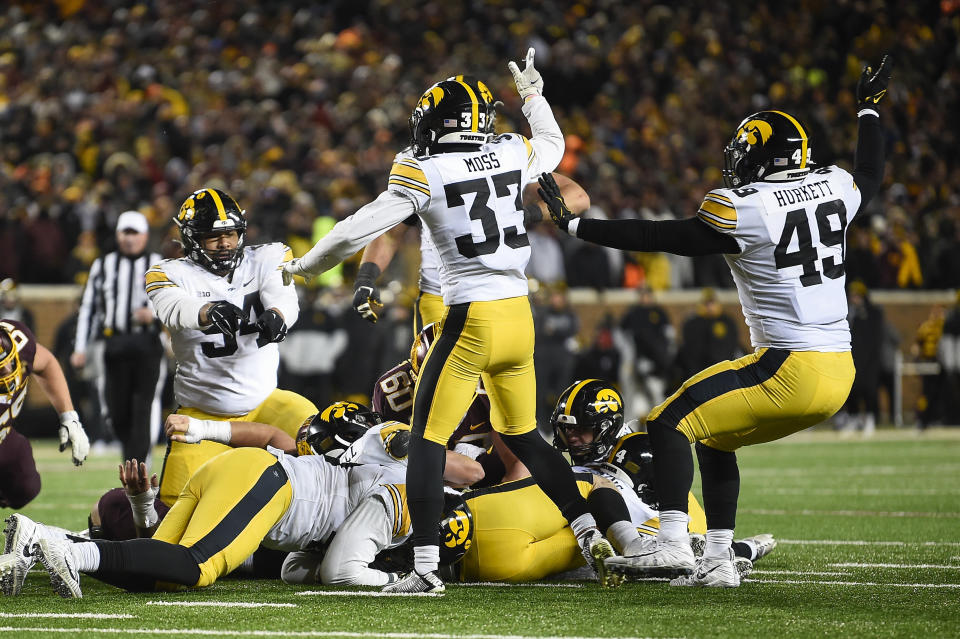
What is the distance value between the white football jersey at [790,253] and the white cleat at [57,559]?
2.50 metres

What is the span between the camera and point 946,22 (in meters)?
20.9

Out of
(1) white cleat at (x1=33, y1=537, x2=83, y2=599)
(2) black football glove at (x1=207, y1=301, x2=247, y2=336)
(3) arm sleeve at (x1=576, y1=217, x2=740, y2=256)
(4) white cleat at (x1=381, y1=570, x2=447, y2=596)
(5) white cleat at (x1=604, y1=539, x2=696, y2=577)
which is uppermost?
(3) arm sleeve at (x1=576, y1=217, x2=740, y2=256)

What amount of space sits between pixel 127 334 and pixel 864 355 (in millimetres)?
9935

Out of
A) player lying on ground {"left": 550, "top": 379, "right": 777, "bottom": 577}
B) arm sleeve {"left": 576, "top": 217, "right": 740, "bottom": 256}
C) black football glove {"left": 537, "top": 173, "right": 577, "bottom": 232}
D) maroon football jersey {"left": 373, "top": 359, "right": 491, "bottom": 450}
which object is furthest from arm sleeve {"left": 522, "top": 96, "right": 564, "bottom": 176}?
maroon football jersey {"left": 373, "top": 359, "right": 491, "bottom": 450}

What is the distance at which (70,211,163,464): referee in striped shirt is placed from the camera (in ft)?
27.8

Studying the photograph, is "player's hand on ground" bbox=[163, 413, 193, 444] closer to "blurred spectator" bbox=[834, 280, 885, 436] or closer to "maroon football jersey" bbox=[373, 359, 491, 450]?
"maroon football jersey" bbox=[373, 359, 491, 450]

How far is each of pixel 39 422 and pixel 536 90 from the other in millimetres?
10102

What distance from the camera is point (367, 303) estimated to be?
5422mm

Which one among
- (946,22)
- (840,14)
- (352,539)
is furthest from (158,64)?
(352,539)

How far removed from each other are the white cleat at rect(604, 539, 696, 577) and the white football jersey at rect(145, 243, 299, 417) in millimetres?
2033

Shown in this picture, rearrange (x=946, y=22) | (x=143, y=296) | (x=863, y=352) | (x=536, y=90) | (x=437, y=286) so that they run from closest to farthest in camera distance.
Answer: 1. (x=536, y=90)
2. (x=437, y=286)
3. (x=143, y=296)
4. (x=863, y=352)
5. (x=946, y=22)

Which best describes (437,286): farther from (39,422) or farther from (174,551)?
(39,422)

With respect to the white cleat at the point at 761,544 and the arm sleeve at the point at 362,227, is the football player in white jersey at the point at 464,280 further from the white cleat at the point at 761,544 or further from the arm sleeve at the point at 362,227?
the white cleat at the point at 761,544

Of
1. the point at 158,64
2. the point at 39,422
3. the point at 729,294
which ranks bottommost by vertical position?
the point at 39,422
